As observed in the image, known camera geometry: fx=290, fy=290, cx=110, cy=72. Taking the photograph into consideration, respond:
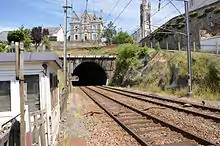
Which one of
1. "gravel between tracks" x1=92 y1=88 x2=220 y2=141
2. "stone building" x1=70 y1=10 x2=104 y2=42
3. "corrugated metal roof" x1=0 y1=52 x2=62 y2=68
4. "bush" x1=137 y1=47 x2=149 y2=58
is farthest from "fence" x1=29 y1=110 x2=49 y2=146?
"stone building" x1=70 y1=10 x2=104 y2=42

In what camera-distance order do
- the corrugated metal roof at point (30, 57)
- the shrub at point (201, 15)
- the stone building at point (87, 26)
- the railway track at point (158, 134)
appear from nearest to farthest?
the corrugated metal roof at point (30, 57) → the railway track at point (158, 134) → the shrub at point (201, 15) → the stone building at point (87, 26)

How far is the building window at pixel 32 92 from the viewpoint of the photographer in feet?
21.0

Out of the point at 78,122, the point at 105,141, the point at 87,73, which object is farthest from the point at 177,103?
the point at 87,73

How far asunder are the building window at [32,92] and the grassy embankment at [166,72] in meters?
13.5

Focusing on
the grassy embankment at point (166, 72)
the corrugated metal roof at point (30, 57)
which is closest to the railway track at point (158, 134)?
the corrugated metal roof at point (30, 57)

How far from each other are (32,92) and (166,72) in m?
23.6

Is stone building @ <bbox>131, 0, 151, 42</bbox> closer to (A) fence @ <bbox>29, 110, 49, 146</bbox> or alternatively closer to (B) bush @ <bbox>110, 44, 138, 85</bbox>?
(B) bush @ <bbox>110, 44, 138, 85</bbox>

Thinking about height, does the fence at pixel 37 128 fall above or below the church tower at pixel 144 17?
below

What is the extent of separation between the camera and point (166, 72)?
2886 centimetres

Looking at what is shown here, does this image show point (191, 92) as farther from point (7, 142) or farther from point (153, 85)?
point (7, 142)

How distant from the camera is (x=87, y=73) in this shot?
68.7 m

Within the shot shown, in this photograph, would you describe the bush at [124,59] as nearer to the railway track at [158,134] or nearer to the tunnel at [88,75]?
the tunnel at [88,75]

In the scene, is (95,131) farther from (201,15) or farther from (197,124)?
(201,15)

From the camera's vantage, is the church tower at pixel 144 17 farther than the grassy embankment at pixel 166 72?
Yes
